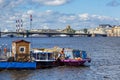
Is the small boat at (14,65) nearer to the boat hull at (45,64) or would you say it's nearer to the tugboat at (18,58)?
the tugboat at (18,58)

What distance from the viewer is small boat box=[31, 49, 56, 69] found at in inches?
2557

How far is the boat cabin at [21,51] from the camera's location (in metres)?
61.1

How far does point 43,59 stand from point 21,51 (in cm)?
473

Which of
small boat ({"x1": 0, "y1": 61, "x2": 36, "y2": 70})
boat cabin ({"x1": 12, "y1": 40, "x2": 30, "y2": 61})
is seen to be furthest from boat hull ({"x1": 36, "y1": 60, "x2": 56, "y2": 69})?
small boat ({"x1": 0, "y1": 61, "x2": 36, "y2": 70})

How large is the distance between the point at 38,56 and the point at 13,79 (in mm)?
12377

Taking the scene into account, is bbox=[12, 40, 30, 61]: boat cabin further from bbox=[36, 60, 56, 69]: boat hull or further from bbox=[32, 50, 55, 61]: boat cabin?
bbox=[36, 60, 56, 69]: boat hull

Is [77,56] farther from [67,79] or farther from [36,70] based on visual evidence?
[67,79]

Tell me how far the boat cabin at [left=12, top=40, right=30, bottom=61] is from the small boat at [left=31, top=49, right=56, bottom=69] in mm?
2339

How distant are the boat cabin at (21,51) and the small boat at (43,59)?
92.1 inches

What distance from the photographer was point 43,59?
65625 mm

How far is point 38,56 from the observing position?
215ft

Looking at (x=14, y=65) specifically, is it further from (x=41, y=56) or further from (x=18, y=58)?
(x=41, y=56)

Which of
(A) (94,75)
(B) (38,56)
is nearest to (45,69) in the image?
(B) (38,56)

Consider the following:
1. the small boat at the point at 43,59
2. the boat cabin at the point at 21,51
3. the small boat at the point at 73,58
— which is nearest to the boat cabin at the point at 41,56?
the small boat at the point at 43,59
